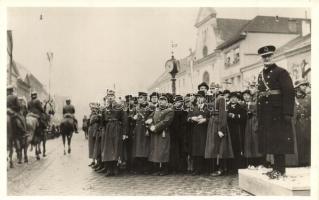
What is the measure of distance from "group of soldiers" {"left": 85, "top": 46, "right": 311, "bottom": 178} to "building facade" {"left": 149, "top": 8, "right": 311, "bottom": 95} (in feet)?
1.96

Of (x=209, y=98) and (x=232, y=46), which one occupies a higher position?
(x=232, y=46)

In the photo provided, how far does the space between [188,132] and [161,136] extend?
406 millimetres

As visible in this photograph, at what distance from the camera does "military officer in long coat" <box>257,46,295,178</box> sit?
4.31 metres

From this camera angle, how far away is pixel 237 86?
818cm

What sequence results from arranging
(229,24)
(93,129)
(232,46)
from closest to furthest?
(229,24), (93,129), (232,46)

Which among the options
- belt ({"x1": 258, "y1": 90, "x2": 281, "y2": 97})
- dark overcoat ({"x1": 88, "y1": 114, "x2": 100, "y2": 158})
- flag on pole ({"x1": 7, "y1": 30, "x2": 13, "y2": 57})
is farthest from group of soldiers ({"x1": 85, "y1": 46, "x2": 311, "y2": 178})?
flag on pole ({"x1": 7, "y1": 30, "x2": 13, "y2": 57})

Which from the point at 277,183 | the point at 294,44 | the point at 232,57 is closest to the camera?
the point at 277,183

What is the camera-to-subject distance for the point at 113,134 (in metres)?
5.83

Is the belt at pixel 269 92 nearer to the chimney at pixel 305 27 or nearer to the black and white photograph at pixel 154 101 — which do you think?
the black and white photograph at pixel 154 101

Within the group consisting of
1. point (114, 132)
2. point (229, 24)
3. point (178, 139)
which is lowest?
point (178, 139)

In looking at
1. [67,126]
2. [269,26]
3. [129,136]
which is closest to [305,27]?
[269,26]

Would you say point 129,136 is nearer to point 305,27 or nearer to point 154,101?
point 154,101

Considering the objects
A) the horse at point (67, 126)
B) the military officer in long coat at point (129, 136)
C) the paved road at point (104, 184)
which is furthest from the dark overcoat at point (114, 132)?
the horse at point (67, 126)

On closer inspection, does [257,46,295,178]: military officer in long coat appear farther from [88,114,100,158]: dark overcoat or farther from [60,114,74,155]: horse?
[60,114,74,155]: horse
